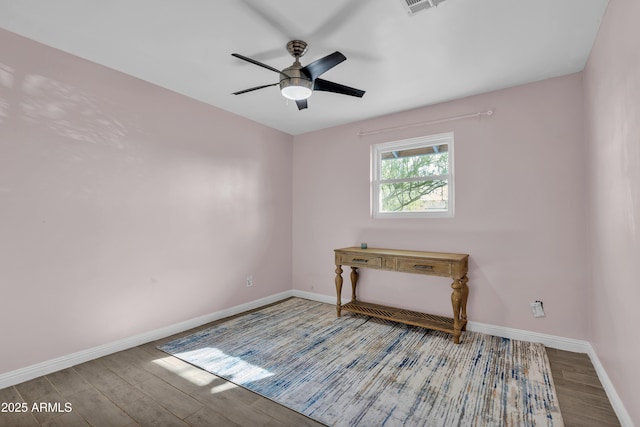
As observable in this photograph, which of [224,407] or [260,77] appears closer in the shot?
[224,407]

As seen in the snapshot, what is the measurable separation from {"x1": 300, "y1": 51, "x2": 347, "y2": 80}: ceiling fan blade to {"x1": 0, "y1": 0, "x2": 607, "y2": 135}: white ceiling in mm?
265

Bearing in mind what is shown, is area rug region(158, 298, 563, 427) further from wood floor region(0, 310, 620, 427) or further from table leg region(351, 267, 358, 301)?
table leg region(351, 267, 358, 301)

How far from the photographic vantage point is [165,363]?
2.37 metres

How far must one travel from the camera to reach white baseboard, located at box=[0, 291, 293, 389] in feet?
6.79

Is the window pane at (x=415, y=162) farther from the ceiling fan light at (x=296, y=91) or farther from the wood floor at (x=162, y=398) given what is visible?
the wood floor at (x=162, y=398)

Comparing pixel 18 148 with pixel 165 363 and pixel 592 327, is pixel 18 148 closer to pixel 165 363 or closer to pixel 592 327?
pixel 165 363

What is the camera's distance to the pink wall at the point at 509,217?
2596 mm

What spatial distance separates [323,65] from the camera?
6.44 ft

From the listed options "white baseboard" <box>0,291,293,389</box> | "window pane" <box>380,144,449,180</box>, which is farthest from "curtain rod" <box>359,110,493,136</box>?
"white baseboard" <box>0,291,293,389</box>

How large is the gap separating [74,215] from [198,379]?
5.34 feet

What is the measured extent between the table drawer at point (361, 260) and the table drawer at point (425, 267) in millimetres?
256

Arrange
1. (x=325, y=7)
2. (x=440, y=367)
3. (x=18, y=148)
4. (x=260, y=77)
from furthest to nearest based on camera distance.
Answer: (x=260, y=77) < (x=440, y=367) < (x=18, y=148) < (x=325, y=7)

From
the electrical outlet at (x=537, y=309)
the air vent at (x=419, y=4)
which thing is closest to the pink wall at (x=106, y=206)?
the air vent at (x=419, y=4)

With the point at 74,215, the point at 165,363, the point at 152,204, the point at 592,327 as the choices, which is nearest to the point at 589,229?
the point at 592,327
